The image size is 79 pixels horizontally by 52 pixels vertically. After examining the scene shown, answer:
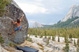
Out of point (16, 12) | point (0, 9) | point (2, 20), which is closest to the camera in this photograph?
point (0, 9)

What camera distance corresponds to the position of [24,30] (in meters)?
46.8

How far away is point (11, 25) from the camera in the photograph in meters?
43.5

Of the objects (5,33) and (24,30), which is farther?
(24,30)

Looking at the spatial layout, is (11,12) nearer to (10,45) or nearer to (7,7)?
(7,7)

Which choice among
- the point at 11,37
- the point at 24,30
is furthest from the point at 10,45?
the point at 24,30

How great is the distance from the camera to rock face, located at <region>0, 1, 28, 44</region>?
42.7 meters

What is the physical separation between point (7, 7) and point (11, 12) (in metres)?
1.21

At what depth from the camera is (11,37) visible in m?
44.7

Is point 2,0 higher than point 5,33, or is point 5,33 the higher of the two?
point 2,0

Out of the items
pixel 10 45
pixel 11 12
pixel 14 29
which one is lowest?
pixel 10 45

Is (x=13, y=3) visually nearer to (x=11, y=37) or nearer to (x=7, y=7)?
(x=7, y=7)

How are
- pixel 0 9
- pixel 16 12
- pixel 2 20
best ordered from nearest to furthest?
1. pixel 0 9
2. pixel 2 20
3. pixel 16 12

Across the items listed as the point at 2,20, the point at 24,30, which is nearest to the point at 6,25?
the point at 2,20

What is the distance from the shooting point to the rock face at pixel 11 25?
42688mm
